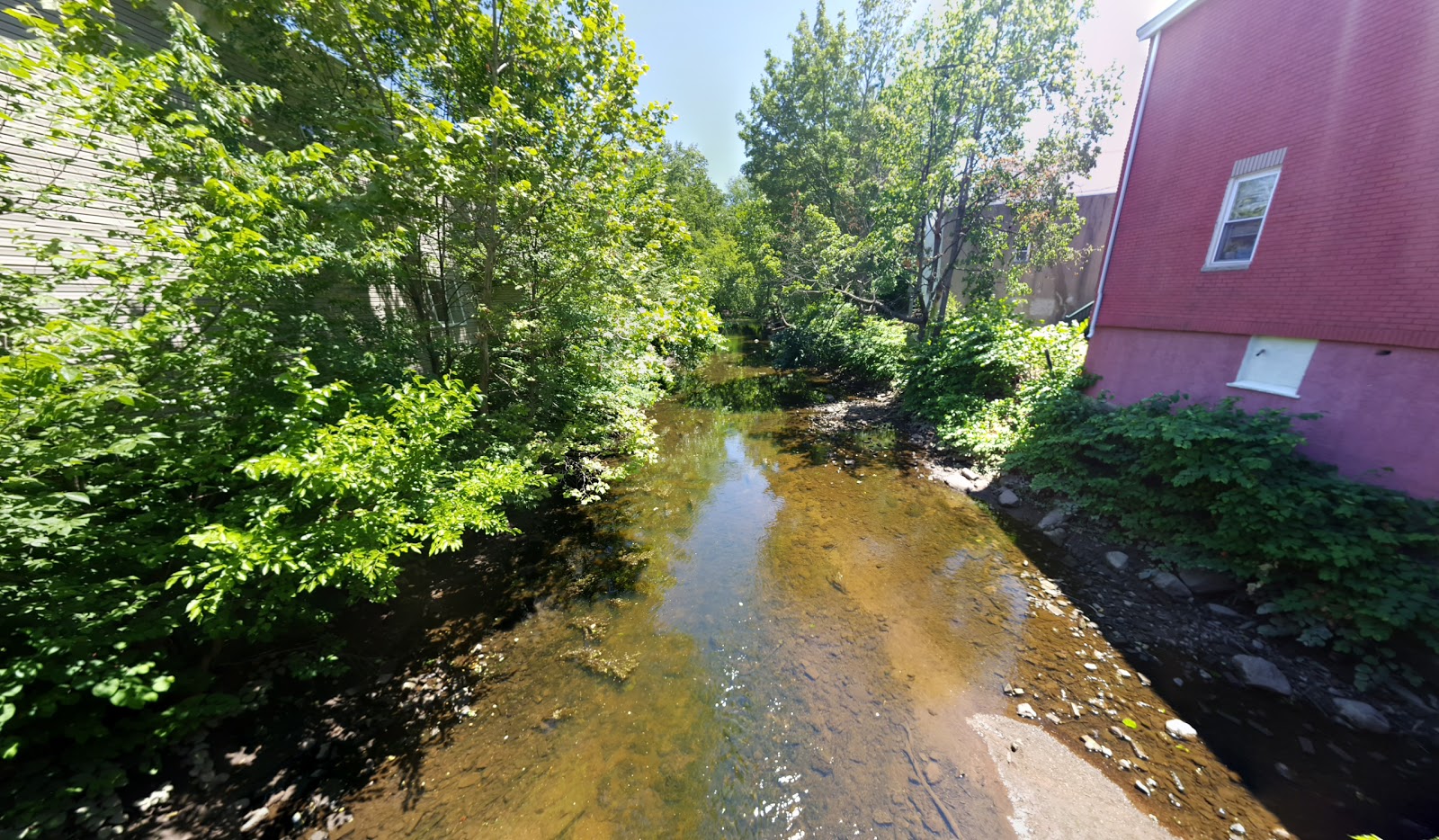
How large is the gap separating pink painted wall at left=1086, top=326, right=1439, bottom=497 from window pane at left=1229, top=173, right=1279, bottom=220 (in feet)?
5.99

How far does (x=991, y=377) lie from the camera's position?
415 inches

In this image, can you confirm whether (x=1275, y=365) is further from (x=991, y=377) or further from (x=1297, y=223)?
(x=991, y=377)

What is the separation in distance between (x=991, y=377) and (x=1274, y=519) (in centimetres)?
608

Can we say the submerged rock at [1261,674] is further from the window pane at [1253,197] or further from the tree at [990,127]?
the tree at [990,127]

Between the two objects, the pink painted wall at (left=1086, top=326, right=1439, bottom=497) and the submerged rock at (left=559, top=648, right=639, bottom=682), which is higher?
the pink painted wall at (left=1086, top=326, right=1439, bottom=497)

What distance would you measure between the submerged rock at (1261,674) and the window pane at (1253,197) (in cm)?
646

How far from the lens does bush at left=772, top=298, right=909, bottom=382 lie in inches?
581

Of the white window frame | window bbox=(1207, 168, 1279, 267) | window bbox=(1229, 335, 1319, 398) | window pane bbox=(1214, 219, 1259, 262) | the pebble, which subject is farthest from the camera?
window pane bbox=(1214, 219, 1259, 262)

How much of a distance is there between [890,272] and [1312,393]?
30.7 ft

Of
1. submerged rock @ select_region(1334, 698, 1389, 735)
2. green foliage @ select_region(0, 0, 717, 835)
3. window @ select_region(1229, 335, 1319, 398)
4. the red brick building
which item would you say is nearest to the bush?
the red brick building

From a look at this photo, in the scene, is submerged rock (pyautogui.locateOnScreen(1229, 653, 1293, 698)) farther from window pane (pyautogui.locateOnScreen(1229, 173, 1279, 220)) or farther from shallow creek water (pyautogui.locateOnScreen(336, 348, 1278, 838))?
window pane (pyautogui.locateOnScreen(1229, 173, 1279, 220))

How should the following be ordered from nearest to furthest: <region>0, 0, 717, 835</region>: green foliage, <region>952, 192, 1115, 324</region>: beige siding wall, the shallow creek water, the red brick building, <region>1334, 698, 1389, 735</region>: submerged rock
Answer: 1. <region>0, 0, 717, 835</region>: green foliage
2. the shallow creek water
3. <region>1334, 698, 1389, 735</region>: submerged rock
4. the red brick building
5. <region>952, 192, 1115, 324</region>: beige siding wall

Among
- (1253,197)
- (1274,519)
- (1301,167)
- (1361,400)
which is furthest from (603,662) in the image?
(1253,197)

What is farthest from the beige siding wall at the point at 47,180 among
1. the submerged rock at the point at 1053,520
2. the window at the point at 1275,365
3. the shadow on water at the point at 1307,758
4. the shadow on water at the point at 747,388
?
the window at the point at 1275,365
